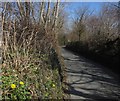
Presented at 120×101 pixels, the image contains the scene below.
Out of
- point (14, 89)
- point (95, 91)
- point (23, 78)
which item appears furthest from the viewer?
point (95, 91)

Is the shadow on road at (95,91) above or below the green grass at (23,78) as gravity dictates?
below

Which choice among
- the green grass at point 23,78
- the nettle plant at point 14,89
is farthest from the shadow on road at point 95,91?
the nettle plant at point 14,89

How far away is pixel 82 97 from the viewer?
8.86m

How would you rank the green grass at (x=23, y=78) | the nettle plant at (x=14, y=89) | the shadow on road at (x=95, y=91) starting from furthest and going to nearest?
the shadow on road at (x=95, y=91) < the green grass at (x=23, y=78) < the nettle plant at (x=14, y=89)

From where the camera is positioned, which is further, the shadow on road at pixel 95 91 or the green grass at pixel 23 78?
the shadow on road at pixel 95 91

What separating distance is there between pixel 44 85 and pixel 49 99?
1.33 feet

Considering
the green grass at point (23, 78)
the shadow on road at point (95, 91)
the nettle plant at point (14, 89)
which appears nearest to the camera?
the nettle plant at point (14, 89)

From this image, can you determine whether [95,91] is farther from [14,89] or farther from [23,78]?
[14,89]

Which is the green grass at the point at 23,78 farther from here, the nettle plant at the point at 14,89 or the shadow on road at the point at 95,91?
the shadow on road at the point at 95,91

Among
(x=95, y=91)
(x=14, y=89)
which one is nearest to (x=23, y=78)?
(x=14, y=89)

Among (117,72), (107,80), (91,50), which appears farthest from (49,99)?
(91,50)

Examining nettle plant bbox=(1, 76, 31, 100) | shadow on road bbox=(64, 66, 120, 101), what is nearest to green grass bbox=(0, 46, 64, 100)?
nettle plant bbox=(1, 76, 31, 100)

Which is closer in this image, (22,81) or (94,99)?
(22,81)

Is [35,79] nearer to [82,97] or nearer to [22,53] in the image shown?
[22,53]
